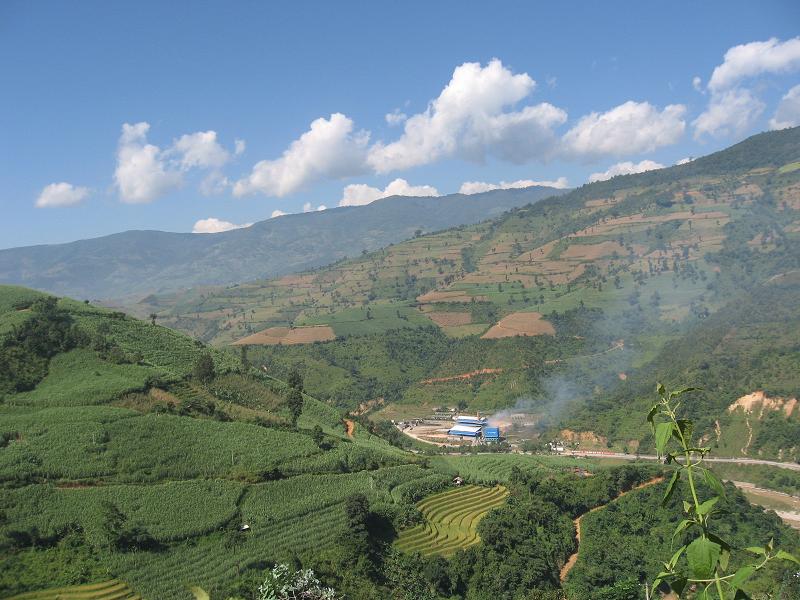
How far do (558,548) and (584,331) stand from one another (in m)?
73.9

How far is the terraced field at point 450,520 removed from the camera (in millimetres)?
37156

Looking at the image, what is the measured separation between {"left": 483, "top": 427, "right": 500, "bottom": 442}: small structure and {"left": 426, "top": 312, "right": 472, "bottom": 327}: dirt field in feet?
164

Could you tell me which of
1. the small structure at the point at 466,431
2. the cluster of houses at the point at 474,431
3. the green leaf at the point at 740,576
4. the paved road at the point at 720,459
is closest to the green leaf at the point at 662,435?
the green leaf at the point at 740,576

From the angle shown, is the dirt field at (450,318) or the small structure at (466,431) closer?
the small structure at (466,431)

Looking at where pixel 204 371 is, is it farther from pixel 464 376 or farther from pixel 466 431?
pixel 464 376

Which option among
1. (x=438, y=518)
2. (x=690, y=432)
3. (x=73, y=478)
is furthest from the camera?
(x=438, y=518)

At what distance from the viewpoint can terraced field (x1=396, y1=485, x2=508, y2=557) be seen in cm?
3716

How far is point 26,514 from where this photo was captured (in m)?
30.3

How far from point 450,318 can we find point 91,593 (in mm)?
104123

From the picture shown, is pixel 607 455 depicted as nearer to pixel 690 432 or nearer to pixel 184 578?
pixel 184 578

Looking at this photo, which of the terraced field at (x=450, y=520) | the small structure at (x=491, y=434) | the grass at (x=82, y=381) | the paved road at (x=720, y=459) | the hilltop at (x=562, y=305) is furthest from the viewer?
the hilltop at (x=562, y=305)

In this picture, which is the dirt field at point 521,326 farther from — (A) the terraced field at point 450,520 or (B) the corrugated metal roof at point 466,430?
(A) the terraced field at point 450,520

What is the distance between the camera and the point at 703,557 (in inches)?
162

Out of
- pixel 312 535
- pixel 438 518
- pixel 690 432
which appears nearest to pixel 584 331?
pixel 438 518
